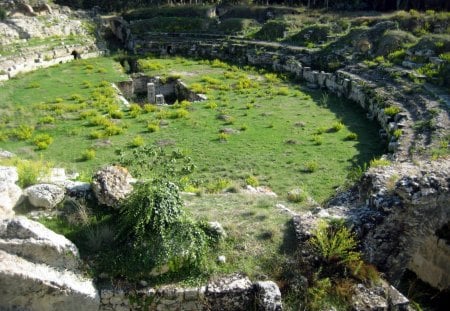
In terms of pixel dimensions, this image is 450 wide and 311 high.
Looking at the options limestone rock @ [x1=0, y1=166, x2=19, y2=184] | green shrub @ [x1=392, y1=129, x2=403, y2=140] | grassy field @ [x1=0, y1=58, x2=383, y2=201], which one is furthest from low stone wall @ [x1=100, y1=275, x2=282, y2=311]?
green shrub @ [x1=392, y1=129, x2=403, y2=140]

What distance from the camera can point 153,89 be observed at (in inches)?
1160

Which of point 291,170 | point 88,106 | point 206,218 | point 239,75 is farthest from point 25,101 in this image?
point 206,218

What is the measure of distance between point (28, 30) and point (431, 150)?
35.7m

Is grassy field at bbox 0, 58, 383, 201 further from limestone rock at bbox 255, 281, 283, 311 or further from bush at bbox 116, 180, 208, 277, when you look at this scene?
limestone rock at bbox 255, 281, 283, 311

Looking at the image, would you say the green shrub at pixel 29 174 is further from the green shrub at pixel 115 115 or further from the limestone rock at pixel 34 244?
the green shrub at pixel 115 115

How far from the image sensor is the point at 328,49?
3372cm

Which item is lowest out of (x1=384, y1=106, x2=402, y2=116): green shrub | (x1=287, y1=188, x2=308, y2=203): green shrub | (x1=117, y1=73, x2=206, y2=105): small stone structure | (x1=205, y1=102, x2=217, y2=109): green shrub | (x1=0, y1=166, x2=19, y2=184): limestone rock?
(x1=117, y1=73, x2=206, y2=105): small stone structure

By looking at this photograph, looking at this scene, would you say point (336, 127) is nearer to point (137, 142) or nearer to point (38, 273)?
point (137, 142)

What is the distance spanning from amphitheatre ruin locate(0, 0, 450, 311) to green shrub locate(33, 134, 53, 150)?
193 millimetres

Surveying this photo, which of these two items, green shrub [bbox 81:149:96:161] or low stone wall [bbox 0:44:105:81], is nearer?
green shrub [bbox 81:149:96:161]

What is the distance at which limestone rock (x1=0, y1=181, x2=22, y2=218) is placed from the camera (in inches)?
363

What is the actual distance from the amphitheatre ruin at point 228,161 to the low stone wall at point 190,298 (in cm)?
3

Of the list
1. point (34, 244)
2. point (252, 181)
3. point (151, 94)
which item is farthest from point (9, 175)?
point (151, 94)

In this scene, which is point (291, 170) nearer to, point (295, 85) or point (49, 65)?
point (295, 85)
